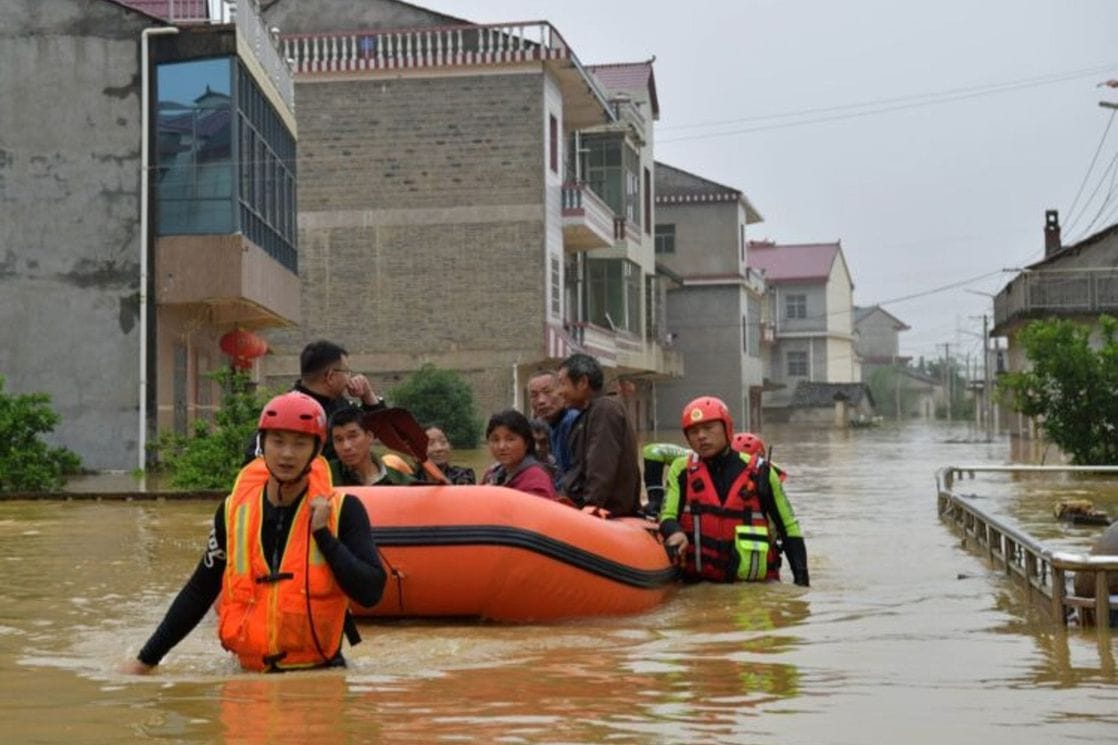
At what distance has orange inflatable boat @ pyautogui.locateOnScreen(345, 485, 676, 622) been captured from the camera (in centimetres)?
1022

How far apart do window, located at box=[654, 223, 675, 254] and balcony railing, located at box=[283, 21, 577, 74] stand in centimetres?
3090

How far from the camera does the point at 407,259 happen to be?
4159 centimetres

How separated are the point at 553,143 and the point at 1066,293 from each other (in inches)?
622

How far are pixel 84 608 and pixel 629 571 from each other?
359 centimetres

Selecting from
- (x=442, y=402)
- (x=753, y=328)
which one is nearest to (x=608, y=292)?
(x=442, y=402)

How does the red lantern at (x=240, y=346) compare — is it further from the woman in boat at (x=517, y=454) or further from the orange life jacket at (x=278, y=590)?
the orange life jacket at (x=278, y=590)

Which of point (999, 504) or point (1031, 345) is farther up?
point (1031, 345)

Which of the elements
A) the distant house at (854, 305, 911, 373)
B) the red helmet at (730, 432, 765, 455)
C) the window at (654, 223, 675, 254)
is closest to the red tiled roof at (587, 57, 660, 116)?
the window at (654, 223, 675, 254)

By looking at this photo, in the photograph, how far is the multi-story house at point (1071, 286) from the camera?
4869 centimetres

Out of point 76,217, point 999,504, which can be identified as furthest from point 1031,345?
point 76,217

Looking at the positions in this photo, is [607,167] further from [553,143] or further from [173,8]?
[173,8]

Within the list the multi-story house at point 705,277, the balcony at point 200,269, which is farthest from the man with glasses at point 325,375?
the multi-story house at point 705,277

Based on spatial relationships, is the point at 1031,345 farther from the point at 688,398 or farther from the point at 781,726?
the point at 688,398

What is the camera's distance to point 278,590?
7309 mm
